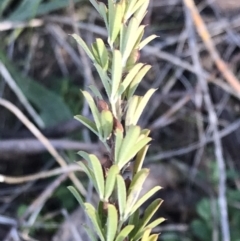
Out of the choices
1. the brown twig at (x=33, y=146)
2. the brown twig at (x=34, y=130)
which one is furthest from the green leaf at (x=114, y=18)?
the brown twig at (x=33, y=146)

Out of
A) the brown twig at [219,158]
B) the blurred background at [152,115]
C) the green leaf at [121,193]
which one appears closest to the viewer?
the green leaf at [121,193]

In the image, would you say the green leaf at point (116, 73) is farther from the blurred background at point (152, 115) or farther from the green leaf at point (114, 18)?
the blurred background at point (152, 115)

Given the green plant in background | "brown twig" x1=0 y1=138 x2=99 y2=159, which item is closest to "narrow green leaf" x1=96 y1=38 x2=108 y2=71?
the green plant in background

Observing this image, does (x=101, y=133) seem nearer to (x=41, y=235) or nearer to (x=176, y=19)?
(x=41, y=235)

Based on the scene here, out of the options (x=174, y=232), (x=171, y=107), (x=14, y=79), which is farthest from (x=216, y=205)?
(x=14, y=79)

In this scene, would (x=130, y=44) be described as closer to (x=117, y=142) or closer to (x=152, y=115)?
(x=117, y=142)

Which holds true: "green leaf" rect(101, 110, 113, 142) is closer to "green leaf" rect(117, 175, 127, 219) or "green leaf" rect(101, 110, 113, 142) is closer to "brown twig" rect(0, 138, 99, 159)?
"green leaf" rect(117, 175, 127, 219)

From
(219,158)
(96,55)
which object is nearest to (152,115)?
(219,158)
